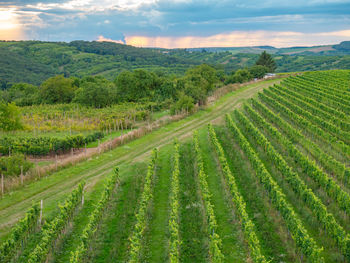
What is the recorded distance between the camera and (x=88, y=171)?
23672mm

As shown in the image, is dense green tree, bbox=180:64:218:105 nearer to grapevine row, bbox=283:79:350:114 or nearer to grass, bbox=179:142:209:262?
grapevine row, bbox=283:79:350:114

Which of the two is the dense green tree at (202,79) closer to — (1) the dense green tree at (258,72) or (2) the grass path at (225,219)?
(1) the dense green tree at (258,72)

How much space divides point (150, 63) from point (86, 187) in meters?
178

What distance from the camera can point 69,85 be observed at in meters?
63.8

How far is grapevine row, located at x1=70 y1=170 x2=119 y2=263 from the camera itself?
12.3 metres

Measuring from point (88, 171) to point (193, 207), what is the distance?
973 cm

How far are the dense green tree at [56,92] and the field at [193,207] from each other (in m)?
38.2

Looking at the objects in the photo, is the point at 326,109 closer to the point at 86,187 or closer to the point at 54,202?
the point at 86,187

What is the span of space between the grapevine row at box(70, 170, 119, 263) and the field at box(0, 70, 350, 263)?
0.05m

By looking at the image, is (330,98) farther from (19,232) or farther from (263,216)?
(19,232)

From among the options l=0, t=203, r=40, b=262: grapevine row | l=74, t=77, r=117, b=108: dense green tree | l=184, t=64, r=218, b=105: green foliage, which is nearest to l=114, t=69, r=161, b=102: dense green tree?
l=74, t=77, r=117, b=108: dense green tree

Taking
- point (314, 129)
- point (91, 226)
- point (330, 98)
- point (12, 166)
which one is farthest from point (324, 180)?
point (330, 98)

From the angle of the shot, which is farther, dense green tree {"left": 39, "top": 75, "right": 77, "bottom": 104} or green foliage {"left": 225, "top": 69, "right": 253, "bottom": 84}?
green foliage {"left": 225, "top": 69, "right": 253, "bottom": 84}

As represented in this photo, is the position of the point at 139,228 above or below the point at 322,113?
below
